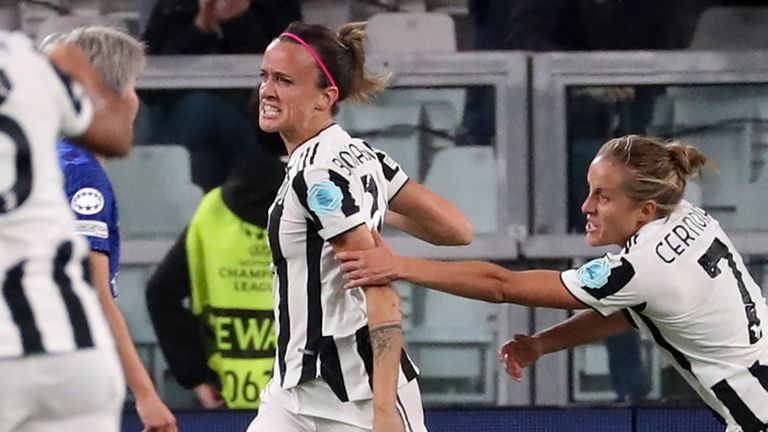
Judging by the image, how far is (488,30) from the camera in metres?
6.61

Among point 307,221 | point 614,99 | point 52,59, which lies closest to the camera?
point 52,59

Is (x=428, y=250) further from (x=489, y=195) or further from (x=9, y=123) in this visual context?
(x=9, y=123)

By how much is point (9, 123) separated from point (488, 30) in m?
3.94

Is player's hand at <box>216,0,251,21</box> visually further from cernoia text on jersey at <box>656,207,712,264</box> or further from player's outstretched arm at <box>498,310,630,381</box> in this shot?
cernoia text on jersey at <box>656,207,712,264</box>

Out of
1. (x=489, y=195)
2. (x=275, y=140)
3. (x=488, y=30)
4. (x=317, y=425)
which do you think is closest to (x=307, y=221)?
(x=317, y=425)

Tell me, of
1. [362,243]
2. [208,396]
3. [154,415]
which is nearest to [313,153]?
[362,243]

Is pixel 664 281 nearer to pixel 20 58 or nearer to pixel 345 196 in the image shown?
pixel 345 196

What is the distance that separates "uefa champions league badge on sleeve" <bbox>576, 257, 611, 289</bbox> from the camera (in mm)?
4109

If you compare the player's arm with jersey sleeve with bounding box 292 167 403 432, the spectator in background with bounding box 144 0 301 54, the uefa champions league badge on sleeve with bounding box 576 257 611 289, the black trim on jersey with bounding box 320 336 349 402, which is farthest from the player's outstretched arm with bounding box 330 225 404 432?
the spectator in background with bounding box 144 0 301 54

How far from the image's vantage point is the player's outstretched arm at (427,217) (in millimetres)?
4359

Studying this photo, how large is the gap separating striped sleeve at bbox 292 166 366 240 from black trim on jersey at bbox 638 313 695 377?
764 millimetres

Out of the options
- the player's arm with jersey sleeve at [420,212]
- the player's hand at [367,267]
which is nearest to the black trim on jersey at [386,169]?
the player's arm with jersey sleeve at [420,212]

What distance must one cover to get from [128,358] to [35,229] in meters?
1.20

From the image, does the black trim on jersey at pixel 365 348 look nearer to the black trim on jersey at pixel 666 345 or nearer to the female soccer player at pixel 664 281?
the female soccer player at pixel 664 281
